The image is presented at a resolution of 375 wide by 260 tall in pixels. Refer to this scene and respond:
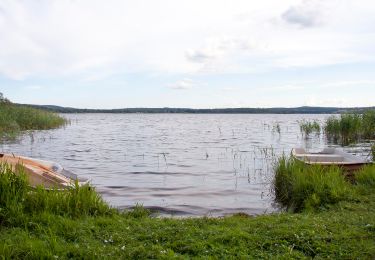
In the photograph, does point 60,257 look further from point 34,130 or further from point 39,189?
point 34,130

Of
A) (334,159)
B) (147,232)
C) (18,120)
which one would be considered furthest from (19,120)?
(147,232)

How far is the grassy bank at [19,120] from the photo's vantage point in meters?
28.1

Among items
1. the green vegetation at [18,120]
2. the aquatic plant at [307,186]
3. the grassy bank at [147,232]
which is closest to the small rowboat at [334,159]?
the aquatic plant at [307,186]

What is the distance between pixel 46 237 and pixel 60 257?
2.41ft

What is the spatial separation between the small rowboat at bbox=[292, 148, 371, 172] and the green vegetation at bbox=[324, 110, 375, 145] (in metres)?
8.60

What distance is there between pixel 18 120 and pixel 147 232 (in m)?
29.3

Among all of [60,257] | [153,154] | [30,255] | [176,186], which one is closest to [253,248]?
[60,257]

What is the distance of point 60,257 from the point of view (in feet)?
15.3

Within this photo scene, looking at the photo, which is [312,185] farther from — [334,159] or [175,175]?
[175,175]

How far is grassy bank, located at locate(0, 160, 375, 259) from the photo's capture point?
4.89 metres

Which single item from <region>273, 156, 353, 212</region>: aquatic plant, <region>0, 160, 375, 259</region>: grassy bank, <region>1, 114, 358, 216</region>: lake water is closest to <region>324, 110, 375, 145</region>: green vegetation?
<region>1, 114, 358, 216</region>: lake water

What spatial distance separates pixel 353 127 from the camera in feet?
76.1

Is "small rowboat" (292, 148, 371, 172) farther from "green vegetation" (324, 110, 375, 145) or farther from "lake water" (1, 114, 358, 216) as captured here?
"green vegetation" (324, 110, 375, 145)

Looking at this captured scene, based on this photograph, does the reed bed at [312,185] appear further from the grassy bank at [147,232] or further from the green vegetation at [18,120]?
the green vegetation at [18,120]
